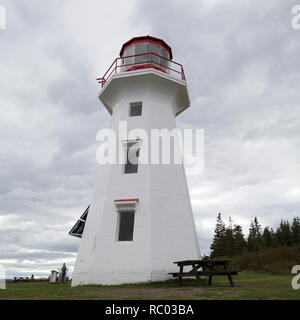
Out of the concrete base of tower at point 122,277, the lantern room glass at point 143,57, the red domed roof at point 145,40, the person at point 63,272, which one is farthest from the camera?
the person at point 63,272

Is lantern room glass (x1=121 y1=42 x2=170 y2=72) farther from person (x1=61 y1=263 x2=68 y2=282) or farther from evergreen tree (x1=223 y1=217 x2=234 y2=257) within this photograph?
evergreen tree (x1=223 y1=217 x2=234 y2=257)

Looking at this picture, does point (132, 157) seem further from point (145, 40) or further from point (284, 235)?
point (284, 235)

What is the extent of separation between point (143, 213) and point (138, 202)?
570 mm

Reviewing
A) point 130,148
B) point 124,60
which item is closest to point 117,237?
point 130,148

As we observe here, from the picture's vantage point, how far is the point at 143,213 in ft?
42.9

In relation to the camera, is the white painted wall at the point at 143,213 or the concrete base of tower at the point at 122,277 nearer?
the concrete base of tower at the point at 122,277

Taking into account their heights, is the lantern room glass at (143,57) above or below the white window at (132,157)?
above

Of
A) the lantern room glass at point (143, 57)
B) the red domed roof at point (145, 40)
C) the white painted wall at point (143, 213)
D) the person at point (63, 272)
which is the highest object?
the red domed roof at point (145, 40)

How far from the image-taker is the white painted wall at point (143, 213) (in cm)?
1238

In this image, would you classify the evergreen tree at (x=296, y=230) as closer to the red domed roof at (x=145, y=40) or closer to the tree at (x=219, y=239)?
the tree at (x=219, y=239)

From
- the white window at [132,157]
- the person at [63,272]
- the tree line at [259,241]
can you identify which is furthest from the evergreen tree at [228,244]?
the white window at [132,157]

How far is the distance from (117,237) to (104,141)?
5450 mm

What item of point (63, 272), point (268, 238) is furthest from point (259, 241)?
point (63, 272)
